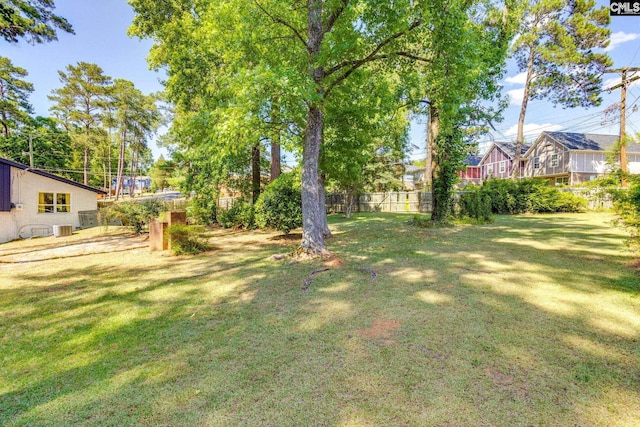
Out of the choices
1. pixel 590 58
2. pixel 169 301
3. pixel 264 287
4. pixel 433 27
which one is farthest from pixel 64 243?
pixel 590 58

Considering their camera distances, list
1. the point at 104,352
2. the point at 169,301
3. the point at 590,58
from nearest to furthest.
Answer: the point at 104,352 < the point at 169,301 < the point at 590,58

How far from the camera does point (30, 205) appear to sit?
1369 cm

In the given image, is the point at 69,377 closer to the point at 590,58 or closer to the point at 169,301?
the point at 169,301

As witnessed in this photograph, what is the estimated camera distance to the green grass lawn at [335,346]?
2100 mm

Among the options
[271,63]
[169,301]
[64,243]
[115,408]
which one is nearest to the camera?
[115,408]

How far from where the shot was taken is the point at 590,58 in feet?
63.0

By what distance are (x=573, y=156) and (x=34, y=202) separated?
37.6 m

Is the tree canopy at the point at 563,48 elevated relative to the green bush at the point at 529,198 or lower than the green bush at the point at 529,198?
elevated

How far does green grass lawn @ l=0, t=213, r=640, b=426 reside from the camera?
2.10 m

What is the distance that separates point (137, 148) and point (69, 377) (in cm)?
4093

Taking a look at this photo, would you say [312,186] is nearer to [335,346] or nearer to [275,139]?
[275,139]

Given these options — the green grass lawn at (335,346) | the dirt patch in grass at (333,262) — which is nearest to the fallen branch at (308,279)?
the green grass lawn at (335,346)

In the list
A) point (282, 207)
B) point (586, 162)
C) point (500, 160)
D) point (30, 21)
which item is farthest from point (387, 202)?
point (500, 160)

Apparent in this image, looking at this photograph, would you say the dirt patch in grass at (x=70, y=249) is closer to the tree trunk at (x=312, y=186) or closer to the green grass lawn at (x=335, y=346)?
the green grass lawn at (x=335, y=346)
